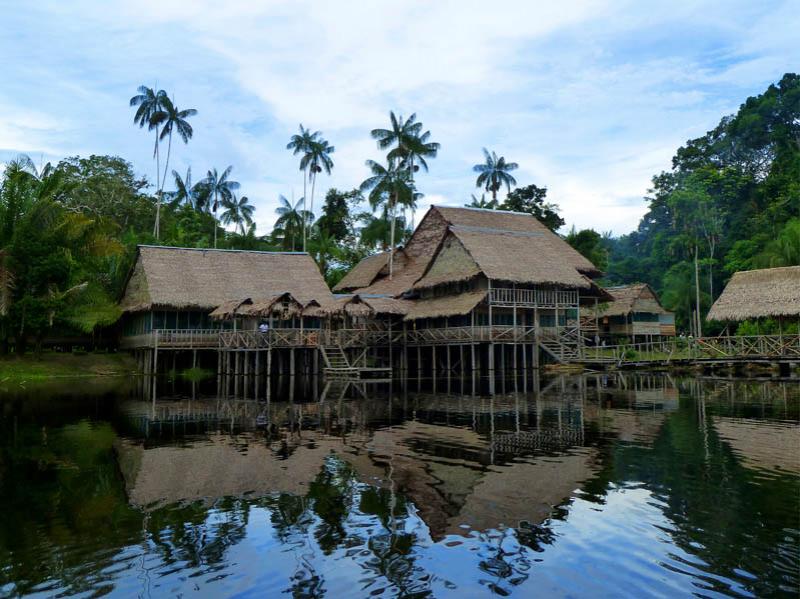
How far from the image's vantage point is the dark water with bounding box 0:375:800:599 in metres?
6.00

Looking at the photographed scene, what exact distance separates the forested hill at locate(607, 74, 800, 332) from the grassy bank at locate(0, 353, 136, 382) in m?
38.8

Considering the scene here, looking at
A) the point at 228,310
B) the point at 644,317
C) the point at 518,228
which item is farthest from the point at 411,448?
the point at 644,317

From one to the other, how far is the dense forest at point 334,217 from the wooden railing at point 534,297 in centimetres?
1339

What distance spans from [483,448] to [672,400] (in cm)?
1070

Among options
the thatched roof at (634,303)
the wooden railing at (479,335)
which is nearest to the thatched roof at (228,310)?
the wooden railing at (479,335)

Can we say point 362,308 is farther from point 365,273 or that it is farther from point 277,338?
point 365,273

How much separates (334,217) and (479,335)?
33.8 meters

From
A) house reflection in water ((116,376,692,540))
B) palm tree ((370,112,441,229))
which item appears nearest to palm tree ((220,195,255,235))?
palm tree ((370,112,441,229))

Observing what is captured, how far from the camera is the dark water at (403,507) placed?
6.00m

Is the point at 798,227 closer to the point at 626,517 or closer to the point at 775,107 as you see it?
the point at 775,107

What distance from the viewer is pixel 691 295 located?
2007 inches

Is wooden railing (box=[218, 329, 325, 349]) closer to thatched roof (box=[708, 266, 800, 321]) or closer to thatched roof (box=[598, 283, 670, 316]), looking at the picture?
thatched roof (box=[708, 266, 800, 321])

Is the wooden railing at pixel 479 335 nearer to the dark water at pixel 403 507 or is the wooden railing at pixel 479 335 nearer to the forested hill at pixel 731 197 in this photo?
the dark water at pixel 403 507

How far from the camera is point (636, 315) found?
4762 cm
